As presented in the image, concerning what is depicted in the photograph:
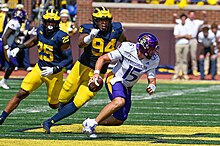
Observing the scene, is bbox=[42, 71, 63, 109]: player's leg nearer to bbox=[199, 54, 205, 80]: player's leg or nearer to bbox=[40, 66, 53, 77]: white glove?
bbox=[40, 66, 53, 77]: white glove

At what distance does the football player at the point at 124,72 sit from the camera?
29.7 ft

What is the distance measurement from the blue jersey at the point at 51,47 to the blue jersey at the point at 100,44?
1.57 feet

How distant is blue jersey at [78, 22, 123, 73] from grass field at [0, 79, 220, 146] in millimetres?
947

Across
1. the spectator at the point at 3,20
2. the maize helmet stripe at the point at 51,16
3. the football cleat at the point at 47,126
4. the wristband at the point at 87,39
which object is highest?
the maize helmet stripe at the point at 51,16

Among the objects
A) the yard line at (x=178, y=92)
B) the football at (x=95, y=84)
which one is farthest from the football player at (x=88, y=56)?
the yard line at (x=178, y=92)

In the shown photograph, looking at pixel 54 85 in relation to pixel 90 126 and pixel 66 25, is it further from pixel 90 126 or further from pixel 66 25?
pixel 66 25

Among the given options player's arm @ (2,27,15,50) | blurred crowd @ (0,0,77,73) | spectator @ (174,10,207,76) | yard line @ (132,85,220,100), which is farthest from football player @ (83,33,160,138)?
spectator @ (174,10,207,76)

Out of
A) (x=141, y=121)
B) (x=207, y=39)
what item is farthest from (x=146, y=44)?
(x=207, y=39)

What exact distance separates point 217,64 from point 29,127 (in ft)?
39.0

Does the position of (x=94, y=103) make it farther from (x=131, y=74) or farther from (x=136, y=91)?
(x=131, y=74)

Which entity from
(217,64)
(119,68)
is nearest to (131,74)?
(119,68)

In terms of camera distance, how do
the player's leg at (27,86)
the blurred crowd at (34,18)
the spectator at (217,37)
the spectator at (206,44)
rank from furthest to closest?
the spectator at (217,37)
the spectator at (206,44)
the blurred crowd at (34,18)
the player's leg at (27,86)

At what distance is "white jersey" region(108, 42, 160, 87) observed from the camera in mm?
9328

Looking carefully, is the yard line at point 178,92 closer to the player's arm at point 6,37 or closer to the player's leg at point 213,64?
the player's leg at point 213,64
